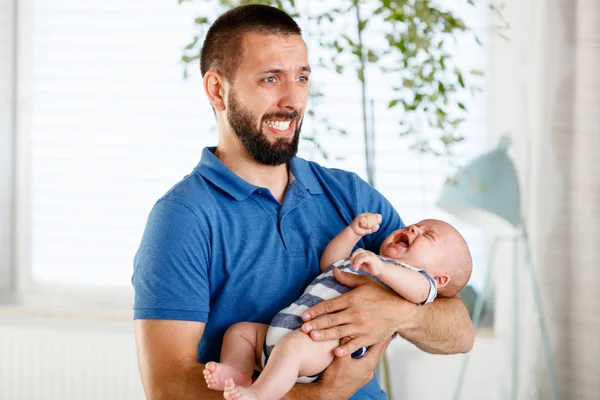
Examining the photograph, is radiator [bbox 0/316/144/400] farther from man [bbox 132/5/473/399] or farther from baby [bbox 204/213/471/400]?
baby [bbox 204/213/471/400]

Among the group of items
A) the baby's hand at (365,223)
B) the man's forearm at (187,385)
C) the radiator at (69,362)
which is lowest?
the radiator at (69,362)

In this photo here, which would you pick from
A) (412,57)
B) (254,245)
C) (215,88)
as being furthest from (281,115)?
(412,57)

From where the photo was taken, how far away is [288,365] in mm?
1579

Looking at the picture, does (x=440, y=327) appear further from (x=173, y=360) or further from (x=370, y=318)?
(x=173, y=360)

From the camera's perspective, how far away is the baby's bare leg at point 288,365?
153cm

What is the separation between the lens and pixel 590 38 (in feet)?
9.38

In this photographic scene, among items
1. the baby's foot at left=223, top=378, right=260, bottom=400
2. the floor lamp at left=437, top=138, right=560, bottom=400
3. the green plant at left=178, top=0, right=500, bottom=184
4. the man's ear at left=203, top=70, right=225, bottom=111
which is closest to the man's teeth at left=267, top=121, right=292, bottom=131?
the man's ear at left=203, top=70, right=225, bottom=111

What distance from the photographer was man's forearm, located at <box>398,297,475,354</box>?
182 centimetres

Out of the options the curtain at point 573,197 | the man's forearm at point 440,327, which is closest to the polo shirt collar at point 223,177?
the man's forearm at point 440,327

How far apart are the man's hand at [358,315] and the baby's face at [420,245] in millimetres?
122

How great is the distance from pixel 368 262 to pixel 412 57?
131 cm

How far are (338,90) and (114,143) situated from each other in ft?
3.66

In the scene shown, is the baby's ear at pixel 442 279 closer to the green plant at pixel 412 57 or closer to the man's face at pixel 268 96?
the man's face at pixel 268 96

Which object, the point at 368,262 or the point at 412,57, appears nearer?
the point at 368,262
